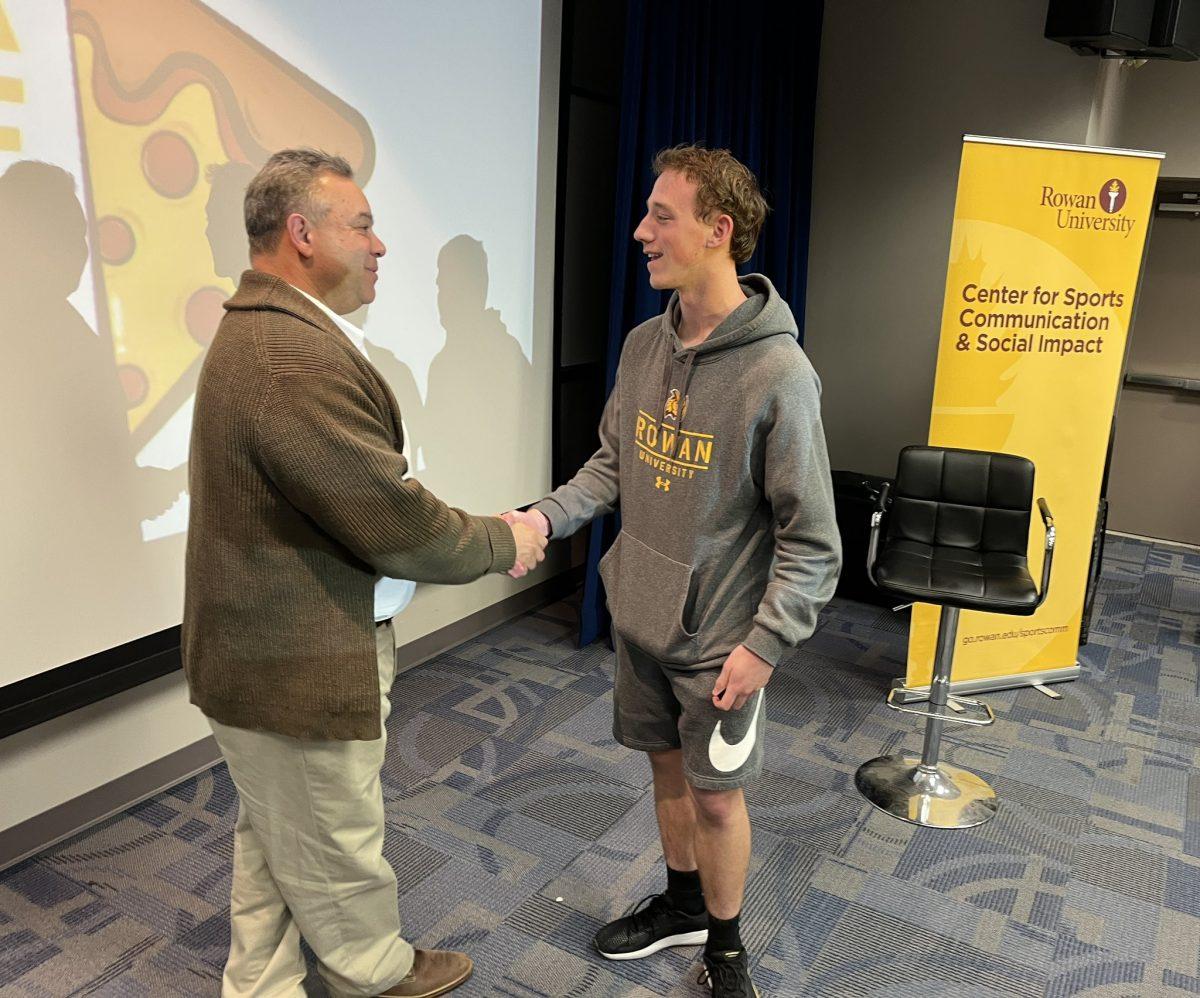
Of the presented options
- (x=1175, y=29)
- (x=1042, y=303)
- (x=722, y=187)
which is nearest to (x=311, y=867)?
(x=722, y=187)

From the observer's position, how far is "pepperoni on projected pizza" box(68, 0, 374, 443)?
2.03 m

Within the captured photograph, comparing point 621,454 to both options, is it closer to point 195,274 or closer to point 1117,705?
point 195,274

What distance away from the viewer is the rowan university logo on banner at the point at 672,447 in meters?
1.66

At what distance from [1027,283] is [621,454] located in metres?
1.95

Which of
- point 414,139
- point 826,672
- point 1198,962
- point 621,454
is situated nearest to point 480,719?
point 826,672

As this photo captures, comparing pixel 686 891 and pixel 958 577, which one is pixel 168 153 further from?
pixel 958 577

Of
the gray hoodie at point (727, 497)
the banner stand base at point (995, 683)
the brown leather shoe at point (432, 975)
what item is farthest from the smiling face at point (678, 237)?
the banner stand base at point (995, 683)

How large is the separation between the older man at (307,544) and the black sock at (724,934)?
2.13 ft

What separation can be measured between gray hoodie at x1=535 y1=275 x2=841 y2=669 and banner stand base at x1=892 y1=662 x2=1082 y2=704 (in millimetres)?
1890

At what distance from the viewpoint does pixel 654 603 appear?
5.61ft

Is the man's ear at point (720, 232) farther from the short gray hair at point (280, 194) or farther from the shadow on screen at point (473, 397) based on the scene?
the shadow on screen at point (473, 397)

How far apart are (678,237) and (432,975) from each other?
153 cm

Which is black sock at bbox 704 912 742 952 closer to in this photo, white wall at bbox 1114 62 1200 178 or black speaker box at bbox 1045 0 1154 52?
black speaker box at bbox 1045 0 1154 52

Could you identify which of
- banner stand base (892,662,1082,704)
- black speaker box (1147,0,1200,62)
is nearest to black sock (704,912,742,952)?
banner stand base (892,662,1082,704)
